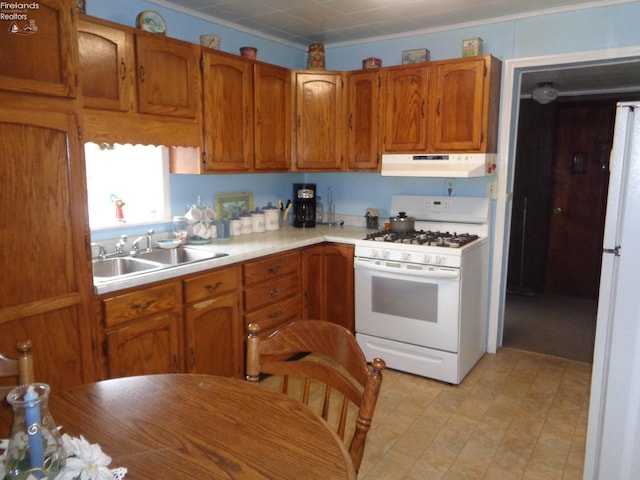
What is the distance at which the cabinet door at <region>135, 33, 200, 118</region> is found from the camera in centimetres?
251

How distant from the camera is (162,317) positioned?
2359 millimetres

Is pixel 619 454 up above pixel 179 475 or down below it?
below

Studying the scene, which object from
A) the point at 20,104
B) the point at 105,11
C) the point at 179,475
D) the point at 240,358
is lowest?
the point at 240,358

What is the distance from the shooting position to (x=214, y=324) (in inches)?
105

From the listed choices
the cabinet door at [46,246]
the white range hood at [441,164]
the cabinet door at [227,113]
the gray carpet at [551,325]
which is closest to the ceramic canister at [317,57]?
the cabinet door at [227,113]

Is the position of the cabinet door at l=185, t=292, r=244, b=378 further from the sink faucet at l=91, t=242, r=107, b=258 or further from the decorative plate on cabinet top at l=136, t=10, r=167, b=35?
the decorative plate on cabinet top at l=136, t=10, r=167, b=35

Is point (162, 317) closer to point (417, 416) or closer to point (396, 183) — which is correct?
point (417, 416)

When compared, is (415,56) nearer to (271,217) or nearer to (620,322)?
(271,217)

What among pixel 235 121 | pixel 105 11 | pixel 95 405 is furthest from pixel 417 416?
pixel 105 11

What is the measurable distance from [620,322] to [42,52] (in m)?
2.29

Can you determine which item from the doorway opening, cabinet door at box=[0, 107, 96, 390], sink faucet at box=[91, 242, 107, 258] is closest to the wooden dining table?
cabinet door at box=[0, 107, 96, 390]

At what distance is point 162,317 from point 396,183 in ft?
7.37

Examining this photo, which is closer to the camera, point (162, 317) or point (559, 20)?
point (162, 317)

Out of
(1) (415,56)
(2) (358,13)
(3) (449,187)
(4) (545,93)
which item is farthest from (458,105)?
(4) (545,93)
